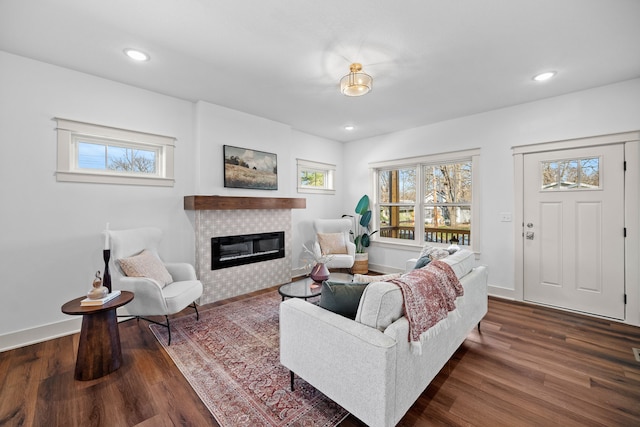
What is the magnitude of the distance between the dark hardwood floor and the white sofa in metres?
0.30

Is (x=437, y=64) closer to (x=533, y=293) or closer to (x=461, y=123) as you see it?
(x=461, y=123)

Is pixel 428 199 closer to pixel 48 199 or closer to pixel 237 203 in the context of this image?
pixel 237 203

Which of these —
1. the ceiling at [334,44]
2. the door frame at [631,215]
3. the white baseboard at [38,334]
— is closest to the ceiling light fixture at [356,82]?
the ceiling at [334,44]

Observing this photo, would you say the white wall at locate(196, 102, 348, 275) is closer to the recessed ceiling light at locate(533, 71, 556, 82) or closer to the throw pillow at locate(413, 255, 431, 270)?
the throw pillow at locate(413, 255, 431, 270)

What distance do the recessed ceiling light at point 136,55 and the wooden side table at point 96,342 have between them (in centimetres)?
221

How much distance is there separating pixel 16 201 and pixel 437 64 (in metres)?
4.22

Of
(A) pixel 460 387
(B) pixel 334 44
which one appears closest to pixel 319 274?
(A) pixel 460 387

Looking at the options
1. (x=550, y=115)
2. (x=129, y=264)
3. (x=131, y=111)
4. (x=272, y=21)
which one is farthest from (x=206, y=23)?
(x=550, y=115)

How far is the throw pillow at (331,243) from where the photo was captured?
15.3 feet

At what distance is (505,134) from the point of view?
12.2ft

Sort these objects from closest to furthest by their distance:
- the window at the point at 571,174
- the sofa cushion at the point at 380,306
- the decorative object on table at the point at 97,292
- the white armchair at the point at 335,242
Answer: the sofa cushion at the point at 380,306, the decorative object on table at the point at 97,292, the window at the point at 571,174, the white armchair at the point at 335,242

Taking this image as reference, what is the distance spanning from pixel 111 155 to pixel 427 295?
359cm

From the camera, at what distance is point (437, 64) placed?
8.55 ft

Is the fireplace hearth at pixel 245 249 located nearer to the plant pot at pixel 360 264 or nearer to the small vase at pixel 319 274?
the plant pot at pixel 360 264
